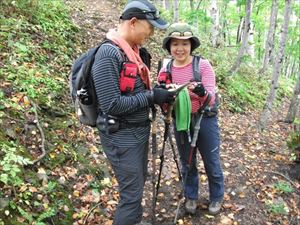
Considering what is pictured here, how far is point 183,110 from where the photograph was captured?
409 centimetres

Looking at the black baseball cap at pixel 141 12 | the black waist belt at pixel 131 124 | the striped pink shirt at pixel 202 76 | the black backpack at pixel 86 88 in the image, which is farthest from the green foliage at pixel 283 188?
the black baseball cap at pixel 141 12

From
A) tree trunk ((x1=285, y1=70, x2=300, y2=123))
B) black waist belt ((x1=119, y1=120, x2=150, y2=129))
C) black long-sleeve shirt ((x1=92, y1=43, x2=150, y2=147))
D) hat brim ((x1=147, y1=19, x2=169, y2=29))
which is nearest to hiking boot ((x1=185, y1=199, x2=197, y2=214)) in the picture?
black waist belt ((x1=119, y1=120, x2=150, y2=129))

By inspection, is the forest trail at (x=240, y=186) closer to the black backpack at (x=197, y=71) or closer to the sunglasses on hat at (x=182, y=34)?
the black backpack at (x=197, y=71)

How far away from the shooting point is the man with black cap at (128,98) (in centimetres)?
306

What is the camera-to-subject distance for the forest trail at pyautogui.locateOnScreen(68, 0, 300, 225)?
199 inches

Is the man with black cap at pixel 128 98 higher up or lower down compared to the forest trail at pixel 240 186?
higher up

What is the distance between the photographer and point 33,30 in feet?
26.7

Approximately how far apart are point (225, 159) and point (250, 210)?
2183mm

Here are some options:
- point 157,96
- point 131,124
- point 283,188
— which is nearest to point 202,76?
point 157,96

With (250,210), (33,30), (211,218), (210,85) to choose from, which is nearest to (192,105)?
(210,85)

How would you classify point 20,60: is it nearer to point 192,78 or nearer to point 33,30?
point 33,30

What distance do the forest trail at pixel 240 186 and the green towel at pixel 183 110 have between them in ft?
5.44

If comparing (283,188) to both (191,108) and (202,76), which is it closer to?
(191,108)

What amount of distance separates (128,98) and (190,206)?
8.62 feet
